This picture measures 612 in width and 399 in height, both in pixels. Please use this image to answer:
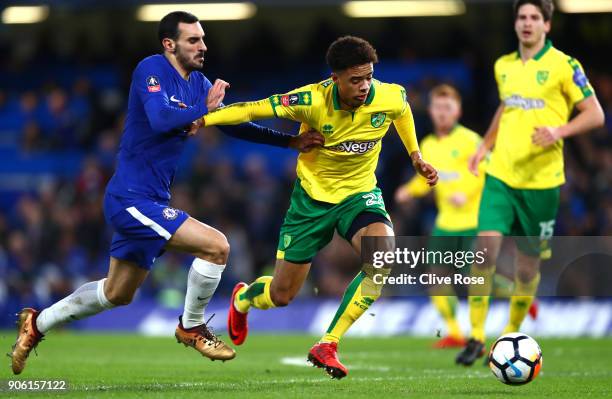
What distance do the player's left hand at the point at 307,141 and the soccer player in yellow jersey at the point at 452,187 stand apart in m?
4.58

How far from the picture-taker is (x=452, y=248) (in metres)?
12.7

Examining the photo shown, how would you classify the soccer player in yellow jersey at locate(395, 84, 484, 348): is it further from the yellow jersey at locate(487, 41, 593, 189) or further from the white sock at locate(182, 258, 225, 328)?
the white sock at locate(182, 258, 225, 328)

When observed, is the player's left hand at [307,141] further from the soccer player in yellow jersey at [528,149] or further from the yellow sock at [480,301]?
the yellow sock at [480,301]

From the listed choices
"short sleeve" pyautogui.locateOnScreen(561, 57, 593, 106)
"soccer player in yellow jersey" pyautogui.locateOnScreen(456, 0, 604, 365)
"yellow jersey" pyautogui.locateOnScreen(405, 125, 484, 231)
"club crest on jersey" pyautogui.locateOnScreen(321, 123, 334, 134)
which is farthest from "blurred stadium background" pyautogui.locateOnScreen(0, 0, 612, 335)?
"club crest on jersey" pyautogui.locateOnScreen(321, 123, 334, 134)

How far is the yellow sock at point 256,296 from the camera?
896 cm

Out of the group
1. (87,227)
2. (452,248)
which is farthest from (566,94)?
(87,227)

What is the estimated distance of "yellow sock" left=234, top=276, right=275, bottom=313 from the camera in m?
8.96

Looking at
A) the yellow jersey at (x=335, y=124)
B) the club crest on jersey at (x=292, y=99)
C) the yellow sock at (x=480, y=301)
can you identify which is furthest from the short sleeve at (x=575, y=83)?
the club crest on jersey at (x=292, y=99)

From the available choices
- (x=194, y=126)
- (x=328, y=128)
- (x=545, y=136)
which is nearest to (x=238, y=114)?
(x=194, y=126)

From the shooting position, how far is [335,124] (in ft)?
26.5

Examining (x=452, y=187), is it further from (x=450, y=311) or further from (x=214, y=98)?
(x=214, y=98)

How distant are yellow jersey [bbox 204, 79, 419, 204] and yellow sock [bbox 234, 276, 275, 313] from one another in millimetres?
970

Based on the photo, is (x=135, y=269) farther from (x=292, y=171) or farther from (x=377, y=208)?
(x=292, y=171)

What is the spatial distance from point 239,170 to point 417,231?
4.26m
